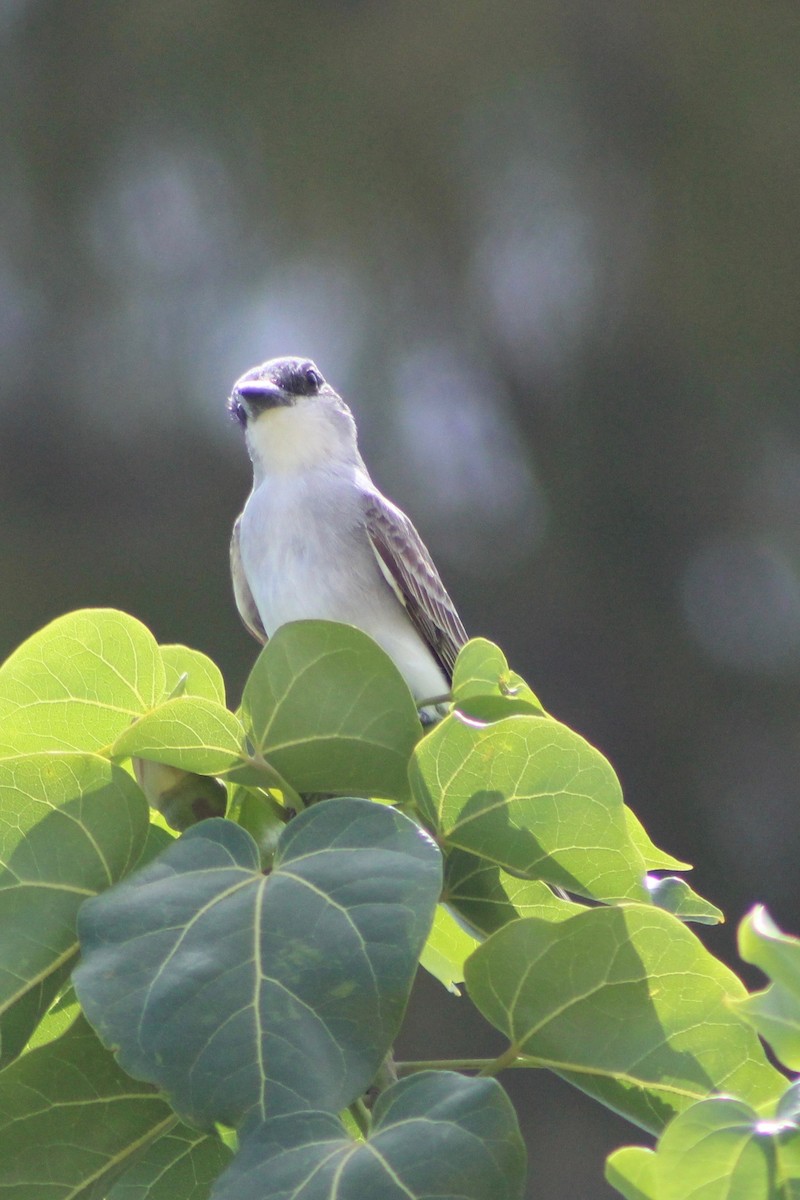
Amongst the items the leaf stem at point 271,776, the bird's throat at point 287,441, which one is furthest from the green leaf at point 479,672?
the bird's throat at point 287,441

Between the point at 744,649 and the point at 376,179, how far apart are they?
2586 mm

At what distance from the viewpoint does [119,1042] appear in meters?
0.78

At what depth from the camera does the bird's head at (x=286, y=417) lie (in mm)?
2338

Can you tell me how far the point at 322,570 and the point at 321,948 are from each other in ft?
4.73

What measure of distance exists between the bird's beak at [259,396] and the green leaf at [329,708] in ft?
4.60

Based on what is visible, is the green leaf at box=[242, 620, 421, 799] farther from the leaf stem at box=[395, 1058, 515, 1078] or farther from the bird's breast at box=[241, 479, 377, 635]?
the bird's breast at box=[241, 479, 377, 635]

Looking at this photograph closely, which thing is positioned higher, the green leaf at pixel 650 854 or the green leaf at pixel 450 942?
the green leaf at pixel 650 854

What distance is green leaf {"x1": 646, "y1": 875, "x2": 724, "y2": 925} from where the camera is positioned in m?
1.03

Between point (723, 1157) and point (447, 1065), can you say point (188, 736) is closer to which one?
point (447, 1065)

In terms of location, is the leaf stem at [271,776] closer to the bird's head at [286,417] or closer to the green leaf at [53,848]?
the green leaf at [53,848]

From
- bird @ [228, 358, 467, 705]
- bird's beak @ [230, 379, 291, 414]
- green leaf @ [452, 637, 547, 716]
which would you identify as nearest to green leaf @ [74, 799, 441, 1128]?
green leaf @ [452, 637, 547, 716]

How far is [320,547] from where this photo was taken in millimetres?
2232

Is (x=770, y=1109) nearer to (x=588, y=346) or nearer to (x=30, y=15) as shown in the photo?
(x=588, y=346)

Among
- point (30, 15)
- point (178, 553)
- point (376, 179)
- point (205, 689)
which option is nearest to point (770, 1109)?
point (205, 689)
